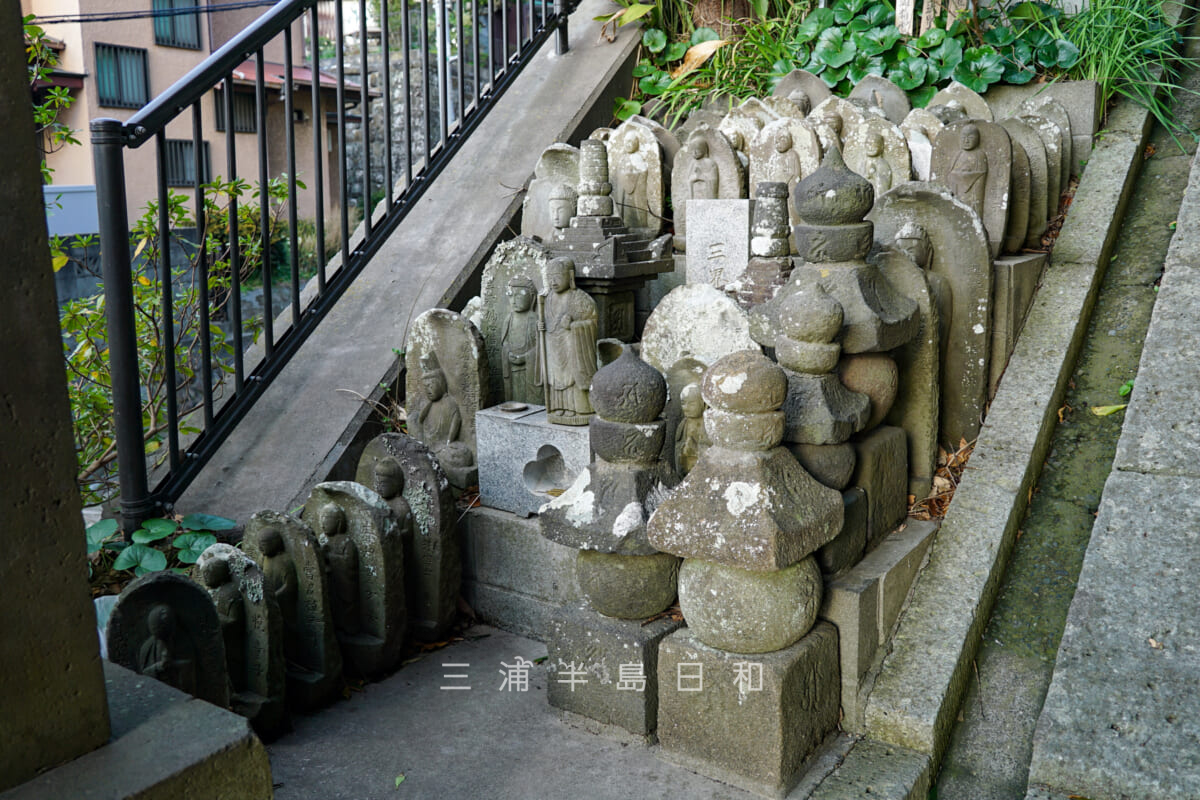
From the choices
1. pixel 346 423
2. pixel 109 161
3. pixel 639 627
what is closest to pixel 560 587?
pixel 639 627

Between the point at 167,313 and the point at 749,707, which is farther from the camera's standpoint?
the point at 167,313

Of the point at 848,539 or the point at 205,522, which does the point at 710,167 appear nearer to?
the point at 848,539

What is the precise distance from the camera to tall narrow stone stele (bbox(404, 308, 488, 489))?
3803 millimetres

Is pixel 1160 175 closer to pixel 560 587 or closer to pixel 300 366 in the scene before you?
pixel 560 587

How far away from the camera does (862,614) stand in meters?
2.70

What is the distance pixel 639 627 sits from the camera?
2.81m

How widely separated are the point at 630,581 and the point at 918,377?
121 centimetres

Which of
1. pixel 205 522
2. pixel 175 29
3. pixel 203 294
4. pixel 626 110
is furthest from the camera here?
pixel 175 29

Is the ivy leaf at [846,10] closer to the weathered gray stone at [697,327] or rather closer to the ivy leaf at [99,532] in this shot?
the weathered gray stone at [697,327]

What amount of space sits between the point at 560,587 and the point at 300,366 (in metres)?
1.70

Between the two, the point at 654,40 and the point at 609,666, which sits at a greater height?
the point at 654,40

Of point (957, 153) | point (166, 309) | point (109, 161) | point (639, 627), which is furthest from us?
point (957, 153)

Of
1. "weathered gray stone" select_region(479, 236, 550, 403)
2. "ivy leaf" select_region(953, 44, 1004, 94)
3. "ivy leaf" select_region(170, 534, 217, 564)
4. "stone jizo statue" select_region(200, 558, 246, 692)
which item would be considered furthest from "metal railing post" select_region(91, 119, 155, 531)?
"ivy leaf" select_region(953, 44, 1004, 94)

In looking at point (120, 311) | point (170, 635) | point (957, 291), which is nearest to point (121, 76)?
point (120, 311)
